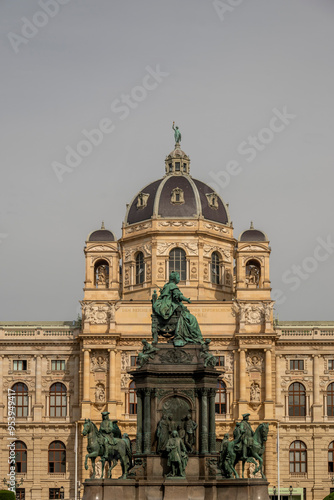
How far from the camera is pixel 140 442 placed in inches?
2383

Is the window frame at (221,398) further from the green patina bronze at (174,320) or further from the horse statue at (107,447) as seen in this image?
the horse statue at (107,447)

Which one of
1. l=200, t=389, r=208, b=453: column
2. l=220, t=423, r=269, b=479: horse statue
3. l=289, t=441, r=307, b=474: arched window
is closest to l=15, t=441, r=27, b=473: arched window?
l=289, t=441, r=307, b=474: arched window

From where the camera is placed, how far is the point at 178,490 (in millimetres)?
58375

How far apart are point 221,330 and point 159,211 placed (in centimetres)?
1588

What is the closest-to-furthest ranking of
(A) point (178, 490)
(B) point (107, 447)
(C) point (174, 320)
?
(A) point (178, 490) < (B) point (107, 447) < (C) point (174, 320)

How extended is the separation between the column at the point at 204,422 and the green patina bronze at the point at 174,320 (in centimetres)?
304

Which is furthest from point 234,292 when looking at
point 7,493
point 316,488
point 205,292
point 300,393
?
point 7,493

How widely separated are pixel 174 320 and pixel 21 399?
53796 millimetres

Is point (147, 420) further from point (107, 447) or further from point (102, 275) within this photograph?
point (102, 275)

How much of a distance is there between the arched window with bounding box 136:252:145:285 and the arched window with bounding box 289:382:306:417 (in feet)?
59.6

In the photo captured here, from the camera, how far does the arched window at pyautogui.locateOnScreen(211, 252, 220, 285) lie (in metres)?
120

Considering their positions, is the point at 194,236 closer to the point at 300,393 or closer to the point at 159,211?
the point at 159,211

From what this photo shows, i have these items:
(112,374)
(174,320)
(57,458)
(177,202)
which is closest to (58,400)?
(57,458)

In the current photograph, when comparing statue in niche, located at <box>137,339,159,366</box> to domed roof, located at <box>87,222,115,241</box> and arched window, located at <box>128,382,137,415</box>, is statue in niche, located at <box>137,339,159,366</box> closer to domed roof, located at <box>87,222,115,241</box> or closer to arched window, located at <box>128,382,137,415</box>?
arched window, located at <box>128,382,137,415</box>
